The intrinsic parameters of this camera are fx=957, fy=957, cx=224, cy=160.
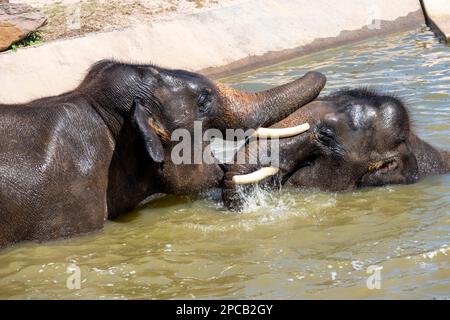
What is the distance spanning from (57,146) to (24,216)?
594 millimetres

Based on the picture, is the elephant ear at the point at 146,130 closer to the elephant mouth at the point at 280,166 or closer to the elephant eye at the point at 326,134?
the elephant mouth at the point at 280,166

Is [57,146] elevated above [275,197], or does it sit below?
above

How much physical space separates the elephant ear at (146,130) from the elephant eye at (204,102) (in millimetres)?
423

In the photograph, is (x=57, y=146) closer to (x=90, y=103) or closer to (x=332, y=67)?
(x=90, y=103)

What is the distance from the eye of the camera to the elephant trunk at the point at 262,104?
7.58 m

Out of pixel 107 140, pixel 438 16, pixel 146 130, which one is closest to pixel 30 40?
pixel 107 140

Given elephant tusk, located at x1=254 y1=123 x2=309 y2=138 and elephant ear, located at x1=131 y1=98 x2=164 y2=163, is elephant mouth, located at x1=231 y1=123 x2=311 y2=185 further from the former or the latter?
elephant ear, located at x1=131 y1=98 x2=164 y2=163

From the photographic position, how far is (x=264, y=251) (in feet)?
22.6

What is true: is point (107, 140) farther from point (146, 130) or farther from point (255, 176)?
point (255, 176)

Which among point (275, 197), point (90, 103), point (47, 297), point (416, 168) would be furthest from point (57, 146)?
point (416, 168)

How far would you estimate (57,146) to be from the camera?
721 centimetres

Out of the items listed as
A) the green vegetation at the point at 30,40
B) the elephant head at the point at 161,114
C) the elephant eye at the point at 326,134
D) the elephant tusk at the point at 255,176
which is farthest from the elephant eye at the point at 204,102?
the green vegetation at the point at 30,40

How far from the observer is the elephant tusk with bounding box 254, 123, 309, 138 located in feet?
25.0

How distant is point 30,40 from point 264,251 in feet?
24.9
